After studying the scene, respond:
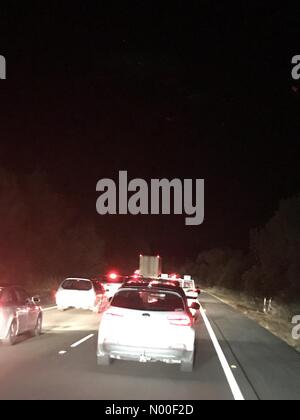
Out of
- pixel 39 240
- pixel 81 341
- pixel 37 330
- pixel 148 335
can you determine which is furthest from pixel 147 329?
pixel 39 240

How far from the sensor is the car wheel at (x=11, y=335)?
15173 mm

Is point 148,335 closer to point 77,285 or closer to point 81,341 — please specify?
point 81,341

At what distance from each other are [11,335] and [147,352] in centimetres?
465

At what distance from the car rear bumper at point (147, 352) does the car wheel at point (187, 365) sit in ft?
0.22

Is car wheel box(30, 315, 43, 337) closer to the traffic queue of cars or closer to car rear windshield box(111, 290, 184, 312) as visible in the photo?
the traffic queue of cars

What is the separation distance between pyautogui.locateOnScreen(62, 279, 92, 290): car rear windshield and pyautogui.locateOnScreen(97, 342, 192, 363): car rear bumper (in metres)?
16.7

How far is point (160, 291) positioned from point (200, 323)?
41.8 feet

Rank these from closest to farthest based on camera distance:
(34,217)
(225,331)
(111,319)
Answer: (111,319), (225,331), (34,217)

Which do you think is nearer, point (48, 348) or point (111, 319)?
point (111, 319)

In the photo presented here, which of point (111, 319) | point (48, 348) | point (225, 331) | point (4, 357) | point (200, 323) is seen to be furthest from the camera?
point (200, 323)

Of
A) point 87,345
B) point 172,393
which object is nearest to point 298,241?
point 87,345

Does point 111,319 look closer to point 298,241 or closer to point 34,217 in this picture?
point 298,241
